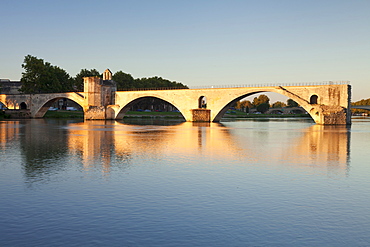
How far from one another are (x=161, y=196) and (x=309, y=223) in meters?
4.04

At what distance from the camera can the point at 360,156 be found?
19.8m

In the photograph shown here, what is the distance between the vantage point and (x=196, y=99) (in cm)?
6812

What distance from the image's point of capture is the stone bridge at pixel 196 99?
54.2 m

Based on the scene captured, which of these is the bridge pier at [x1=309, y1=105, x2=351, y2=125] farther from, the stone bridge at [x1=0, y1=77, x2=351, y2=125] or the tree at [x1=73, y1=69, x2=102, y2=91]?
the tree at [x1=73, y1=69, x2=102, y2=91]

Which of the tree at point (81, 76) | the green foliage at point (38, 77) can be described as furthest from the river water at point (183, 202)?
the tree at point (81, 76)

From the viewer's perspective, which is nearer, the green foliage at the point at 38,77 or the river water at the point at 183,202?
the river water at the point at 183,202

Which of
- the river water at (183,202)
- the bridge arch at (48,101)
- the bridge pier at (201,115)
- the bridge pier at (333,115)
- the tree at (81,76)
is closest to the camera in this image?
the river water at (183,202)

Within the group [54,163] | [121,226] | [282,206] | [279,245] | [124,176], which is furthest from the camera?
[54,163]

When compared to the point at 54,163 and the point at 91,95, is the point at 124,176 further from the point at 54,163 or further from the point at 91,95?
the point at 91,95

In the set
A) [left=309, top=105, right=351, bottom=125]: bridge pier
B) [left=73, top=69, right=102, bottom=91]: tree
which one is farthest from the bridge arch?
[left=309, top=105, right=351, bottom=125]: bridge pier

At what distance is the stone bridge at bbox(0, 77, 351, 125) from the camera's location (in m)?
54.2

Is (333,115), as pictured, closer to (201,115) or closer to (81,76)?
(201,115)

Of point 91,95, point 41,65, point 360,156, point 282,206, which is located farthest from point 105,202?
point 41,65

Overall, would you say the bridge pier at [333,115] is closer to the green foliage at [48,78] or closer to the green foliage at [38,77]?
the green foliage at [48,78]
